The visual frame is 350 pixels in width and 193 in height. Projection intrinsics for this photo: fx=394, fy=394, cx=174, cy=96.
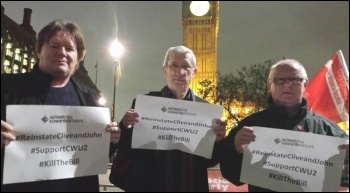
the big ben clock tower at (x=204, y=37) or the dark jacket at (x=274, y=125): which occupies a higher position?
the big ben clock tower at (x=204, y=37)

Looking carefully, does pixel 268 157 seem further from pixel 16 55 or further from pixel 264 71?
pixel 16 55

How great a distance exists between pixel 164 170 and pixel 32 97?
116cm

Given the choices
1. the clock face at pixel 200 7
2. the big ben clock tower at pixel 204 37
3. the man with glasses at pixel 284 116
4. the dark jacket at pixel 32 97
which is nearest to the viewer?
the dark jacket at pixel 32 97

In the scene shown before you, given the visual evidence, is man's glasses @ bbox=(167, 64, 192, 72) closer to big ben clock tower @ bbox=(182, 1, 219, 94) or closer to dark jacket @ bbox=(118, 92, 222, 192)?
dark jacket @ bbox=(118, 92, 222, 192)

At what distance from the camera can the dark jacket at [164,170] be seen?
313cm

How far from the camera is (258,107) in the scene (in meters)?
30.6

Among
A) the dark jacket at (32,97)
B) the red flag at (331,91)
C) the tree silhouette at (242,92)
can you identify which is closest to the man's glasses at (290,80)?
the red flag at (331,91)

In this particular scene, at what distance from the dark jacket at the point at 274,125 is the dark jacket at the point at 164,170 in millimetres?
124

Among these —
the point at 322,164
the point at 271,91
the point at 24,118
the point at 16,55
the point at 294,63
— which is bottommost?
→ the point at 322,164

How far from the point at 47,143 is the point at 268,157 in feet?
5.36

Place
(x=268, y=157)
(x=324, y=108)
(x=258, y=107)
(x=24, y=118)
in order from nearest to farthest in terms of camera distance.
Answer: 1. (x=24, y=118)
2. (x=268, y=157)
3. (x=324, y=108)
4. (x=258, y=107)

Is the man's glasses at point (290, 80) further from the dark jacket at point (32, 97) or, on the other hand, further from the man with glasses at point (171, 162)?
the dark jacket at point (32, 97)

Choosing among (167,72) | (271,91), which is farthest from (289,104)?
(167,72)

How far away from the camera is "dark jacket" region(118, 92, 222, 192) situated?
3.13m
